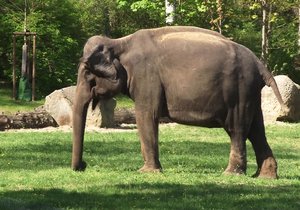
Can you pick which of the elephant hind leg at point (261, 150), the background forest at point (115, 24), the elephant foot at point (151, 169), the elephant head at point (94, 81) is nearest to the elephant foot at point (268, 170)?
the elephant hind leg at point (261, 150)

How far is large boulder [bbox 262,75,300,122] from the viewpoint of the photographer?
92.4 ft

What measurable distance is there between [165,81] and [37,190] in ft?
9.85

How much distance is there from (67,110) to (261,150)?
12126 mm

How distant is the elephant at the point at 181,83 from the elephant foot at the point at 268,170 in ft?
0.05

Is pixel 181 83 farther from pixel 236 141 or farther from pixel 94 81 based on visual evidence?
pixel 94 81

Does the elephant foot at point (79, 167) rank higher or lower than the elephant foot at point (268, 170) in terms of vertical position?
lower

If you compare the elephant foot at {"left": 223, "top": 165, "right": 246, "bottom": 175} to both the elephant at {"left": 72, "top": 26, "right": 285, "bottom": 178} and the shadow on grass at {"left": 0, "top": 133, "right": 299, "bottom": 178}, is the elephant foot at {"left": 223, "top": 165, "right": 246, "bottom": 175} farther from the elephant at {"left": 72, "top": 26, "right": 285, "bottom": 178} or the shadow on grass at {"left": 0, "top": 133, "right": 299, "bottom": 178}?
the shadow on grass at {"left": 0, "top": 133, "right": 299, "bottom": 178}

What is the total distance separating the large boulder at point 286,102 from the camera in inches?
1109

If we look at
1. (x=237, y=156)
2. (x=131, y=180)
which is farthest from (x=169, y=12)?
(x=131, y=180)

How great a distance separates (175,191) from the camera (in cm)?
1096

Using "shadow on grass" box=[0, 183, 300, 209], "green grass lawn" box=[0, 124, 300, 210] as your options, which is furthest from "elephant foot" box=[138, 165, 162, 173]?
"shadow on grass" box=[0, 183, 300, 209]

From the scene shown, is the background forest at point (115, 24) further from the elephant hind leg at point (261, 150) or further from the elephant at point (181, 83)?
the elephant at point (181, 83)

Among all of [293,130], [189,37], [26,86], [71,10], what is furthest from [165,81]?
[71,10]

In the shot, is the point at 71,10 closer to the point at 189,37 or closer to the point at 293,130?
the point at 293,130
